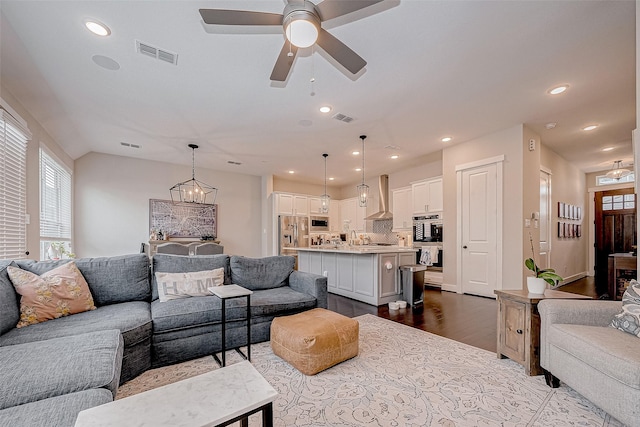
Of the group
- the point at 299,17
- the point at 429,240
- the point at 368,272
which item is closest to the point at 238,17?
the point at 299,17

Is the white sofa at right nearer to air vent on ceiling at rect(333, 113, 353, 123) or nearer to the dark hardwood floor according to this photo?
the dark hardwood floor

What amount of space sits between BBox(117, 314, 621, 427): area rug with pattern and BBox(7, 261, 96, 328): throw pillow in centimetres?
80

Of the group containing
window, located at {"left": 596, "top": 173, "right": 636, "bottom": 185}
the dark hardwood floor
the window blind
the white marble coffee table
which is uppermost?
window, located at {"left": 596, "top": 173, "right": 636, "bottom": 185}

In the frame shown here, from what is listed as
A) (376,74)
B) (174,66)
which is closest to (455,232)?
(376,74)

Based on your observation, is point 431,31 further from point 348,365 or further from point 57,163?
point 57,163

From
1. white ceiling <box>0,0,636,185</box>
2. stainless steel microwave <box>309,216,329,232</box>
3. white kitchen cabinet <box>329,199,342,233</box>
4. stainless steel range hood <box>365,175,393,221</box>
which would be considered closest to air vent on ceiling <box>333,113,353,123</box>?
white ceiling <box>0,0,636,185</box>

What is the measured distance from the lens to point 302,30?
1643 millimetres

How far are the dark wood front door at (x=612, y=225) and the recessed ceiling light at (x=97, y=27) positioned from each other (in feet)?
30.5

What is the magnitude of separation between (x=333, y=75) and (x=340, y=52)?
3.35ft

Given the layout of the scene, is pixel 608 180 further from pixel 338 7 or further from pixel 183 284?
pixel 183 284

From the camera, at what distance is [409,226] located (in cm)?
661

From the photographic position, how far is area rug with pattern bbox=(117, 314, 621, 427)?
1.61 m

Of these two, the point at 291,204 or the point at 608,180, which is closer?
the point at 608,180

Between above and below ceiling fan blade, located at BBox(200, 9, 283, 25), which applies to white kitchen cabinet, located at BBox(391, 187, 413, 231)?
below
